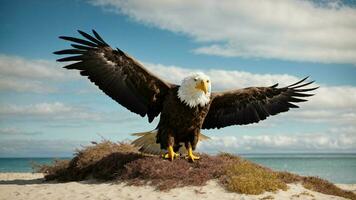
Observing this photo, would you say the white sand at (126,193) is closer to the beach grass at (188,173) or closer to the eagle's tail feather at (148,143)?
the beach grass at (188,173)

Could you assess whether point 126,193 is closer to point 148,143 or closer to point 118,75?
point 148,143

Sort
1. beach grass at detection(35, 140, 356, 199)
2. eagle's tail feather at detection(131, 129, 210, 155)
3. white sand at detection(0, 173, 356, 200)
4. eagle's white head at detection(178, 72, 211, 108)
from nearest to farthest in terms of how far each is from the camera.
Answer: white sand at detection(0, 173, 356, 200), eagle's white head at detection(178, 72, 211, 108), beach grass at detection(35, 140, 356, 199), eagle's tail feather at detection(131, 129, 210, 155)

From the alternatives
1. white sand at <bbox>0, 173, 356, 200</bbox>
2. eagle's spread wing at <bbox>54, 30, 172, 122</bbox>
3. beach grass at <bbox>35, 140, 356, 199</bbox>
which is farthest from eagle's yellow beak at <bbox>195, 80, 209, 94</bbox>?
white sand at <bbox>0, 173, 356, 200</bbox>

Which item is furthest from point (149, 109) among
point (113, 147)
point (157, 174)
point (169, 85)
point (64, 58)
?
point (113, 147)

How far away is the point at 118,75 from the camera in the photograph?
12.5m

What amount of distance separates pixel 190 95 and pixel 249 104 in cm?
306

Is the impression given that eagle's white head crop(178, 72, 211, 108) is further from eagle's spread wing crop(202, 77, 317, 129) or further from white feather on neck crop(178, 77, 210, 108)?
eagle's spread wing crop(202, 77, 317, 129)

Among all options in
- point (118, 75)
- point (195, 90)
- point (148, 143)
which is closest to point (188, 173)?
point (148, 143)

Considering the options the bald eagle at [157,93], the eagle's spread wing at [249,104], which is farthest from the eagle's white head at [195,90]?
the eagle's spread wing at [249,104]

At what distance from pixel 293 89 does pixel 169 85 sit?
4.41 metres

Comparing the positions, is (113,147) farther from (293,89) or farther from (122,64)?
(293,89)

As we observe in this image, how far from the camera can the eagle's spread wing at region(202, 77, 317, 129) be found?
13680 millimetres

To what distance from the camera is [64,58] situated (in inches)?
480

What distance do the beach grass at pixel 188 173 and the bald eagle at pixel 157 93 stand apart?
1.42 ft
